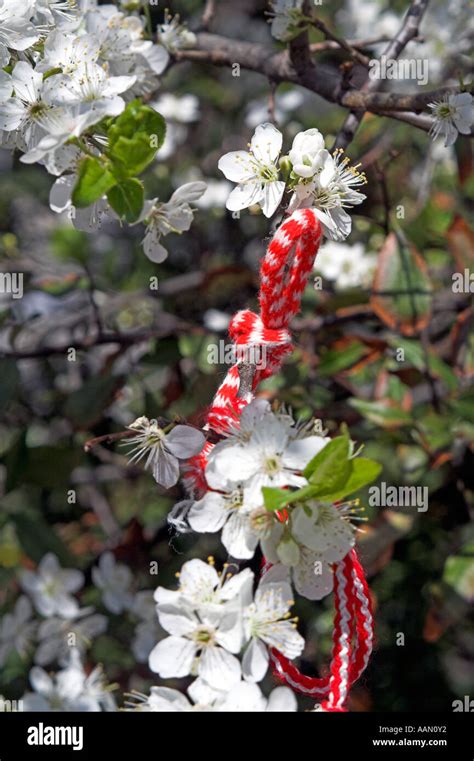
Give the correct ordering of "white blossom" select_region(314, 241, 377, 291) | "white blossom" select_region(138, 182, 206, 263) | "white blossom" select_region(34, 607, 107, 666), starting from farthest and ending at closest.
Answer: "white blossom" select_region(314, 241, 377, 291), "white blossom" select_region(34, 607, 107, 666), "white blossom" select_region(138, 182, 206, 263)

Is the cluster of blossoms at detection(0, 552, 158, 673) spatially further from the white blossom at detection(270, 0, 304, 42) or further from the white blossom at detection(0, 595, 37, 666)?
the white blossom at detection(270, 0, 304, 42)

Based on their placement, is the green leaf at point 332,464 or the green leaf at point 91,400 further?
the green leaf at point 91,400

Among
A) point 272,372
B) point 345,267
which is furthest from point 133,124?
point 345,267

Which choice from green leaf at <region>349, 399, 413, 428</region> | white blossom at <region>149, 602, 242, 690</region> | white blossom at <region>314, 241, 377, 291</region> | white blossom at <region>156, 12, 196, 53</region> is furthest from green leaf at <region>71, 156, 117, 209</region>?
white blossom at <region>314, 241, 377, 291</region>

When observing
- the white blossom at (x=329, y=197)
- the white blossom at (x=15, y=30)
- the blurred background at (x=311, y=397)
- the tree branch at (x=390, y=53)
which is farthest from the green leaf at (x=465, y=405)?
the white blossom at (x=15, y=30)

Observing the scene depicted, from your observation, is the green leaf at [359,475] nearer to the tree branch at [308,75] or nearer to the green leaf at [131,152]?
the green leaf at [131,152]

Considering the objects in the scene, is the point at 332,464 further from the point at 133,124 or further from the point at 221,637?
the point at 133,124
